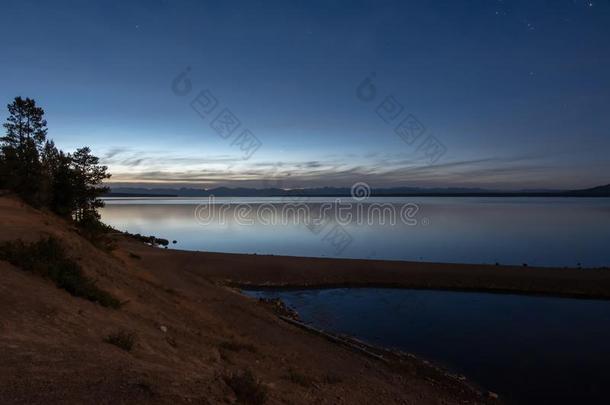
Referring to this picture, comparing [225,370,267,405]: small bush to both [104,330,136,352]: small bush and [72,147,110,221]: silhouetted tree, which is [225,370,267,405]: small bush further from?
[72,147,110,221]: silhouetted tree

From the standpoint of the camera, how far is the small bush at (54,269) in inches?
464

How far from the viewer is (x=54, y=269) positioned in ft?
39.7

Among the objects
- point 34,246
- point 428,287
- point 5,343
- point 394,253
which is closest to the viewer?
point 5,343

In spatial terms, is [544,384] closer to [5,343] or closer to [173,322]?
[173,322]

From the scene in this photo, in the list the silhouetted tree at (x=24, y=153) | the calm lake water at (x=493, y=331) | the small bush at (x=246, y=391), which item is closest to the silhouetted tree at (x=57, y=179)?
the silhouetted tree at (x=24, y=153)

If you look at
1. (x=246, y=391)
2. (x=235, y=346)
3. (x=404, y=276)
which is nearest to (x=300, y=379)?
(x=235, y=346)

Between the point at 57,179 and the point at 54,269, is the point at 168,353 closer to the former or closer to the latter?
the point at 54,269

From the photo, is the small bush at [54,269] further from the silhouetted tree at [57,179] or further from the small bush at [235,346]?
the silhouetted tree at [57,179]

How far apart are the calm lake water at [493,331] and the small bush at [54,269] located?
1258cm

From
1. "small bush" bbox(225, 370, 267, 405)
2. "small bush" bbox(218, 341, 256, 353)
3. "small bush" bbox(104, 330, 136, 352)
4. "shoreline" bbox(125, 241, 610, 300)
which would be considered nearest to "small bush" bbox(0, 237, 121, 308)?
"small bush" bbox(104, 330, 136, 352)

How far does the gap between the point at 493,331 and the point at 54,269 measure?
20889 millimetres

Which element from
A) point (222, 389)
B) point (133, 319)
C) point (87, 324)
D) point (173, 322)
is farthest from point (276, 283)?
point (222, 389)

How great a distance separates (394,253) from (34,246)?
150 ft

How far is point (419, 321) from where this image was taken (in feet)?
72.6
